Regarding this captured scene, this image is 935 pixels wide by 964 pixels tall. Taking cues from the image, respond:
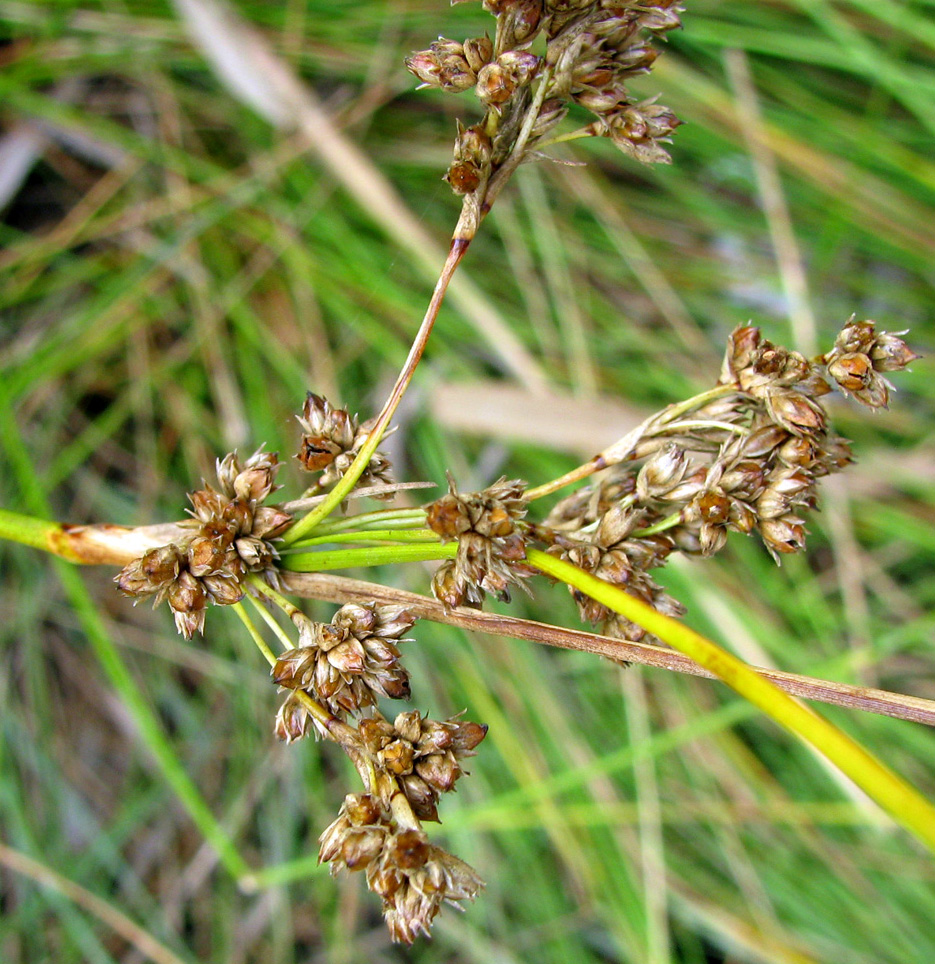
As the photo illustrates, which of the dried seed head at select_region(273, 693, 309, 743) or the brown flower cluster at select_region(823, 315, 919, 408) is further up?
the brown flower cluster at select_region(823, 315, 919, 408)

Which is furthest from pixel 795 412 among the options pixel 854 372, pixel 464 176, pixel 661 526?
pixel 464 176

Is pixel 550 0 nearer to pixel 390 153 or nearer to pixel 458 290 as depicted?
pixel 458 290

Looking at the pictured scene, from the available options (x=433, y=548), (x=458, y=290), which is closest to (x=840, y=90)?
(x=458, y=290)

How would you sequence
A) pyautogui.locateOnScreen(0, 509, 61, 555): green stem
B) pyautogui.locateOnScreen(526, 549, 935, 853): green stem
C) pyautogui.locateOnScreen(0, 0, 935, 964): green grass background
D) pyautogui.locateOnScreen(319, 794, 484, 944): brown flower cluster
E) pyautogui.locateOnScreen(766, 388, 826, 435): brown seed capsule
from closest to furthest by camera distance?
pyautogui.locateOnScreen(526, 549, 935, 853): green stem, pyautogui.locateOnScreen(319, 794, 484, 944): brown flower cluster, pyautogui.locateOnScreen(766, 388, 826, 435): brown seed capsule, pyautogui.locateOnScreen(0, 509, 61, 555): green stem, pyautogui.locateOnScreen(0, 0, 935, 964): green grass background

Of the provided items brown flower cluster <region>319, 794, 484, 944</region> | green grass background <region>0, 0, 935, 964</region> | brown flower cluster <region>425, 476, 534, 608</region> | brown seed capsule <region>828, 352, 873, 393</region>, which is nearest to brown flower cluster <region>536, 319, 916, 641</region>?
brown seed capsule <region>828, 352, 873, 393</region>

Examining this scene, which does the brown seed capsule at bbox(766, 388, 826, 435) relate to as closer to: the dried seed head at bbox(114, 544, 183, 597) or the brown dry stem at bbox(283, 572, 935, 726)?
the brown dry stem at bbox(283, 572, 935, 726)

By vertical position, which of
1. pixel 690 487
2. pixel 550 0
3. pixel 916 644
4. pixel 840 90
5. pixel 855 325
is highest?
pixel 840 90

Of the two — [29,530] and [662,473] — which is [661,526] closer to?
[662,473]
